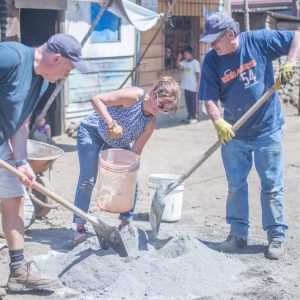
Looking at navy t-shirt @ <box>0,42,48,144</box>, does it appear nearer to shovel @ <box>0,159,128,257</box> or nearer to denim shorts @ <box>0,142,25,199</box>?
denim shorts @ <box>0,142,25,199</box>

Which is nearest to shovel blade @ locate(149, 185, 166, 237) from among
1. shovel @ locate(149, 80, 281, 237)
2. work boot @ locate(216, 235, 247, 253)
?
shovel @ locate(149, 80, 281, 237)

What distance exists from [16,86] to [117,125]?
3.92ft

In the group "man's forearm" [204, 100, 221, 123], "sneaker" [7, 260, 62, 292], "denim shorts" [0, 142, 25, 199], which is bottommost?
"sneaker" [7, 260, 62, 292]

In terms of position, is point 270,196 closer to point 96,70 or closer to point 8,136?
point 8,136

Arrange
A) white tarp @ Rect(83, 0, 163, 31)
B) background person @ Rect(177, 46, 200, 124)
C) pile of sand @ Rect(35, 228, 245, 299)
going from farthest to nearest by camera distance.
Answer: background person @ Rect(177, 46, 200, 124), white tarp @ Rect(83, 0, 163, 31), pile of sand @ Rect(35, 228, 245, 299)

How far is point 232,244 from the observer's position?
225 inches

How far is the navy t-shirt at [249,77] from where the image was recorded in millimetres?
5410

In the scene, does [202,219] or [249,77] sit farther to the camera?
[202,219]

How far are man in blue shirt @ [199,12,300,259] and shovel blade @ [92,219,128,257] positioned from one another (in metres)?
1.00

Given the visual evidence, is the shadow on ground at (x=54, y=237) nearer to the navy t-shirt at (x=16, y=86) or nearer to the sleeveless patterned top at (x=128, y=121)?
the sleeveless patterned top at (x=128, y=121)

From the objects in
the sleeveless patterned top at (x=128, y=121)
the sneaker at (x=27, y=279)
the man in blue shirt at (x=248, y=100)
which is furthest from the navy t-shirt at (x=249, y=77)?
the sneaker at (x=27, y=279)

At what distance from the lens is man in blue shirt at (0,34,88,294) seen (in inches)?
168

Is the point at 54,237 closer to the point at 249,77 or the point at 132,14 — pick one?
the point at 249,77

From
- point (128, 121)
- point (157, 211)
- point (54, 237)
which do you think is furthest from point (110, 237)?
point (54, 237)
